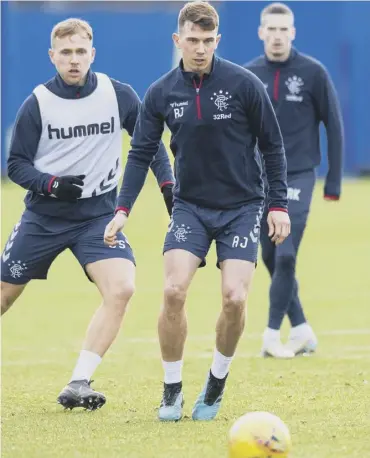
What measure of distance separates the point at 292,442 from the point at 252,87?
210 cm

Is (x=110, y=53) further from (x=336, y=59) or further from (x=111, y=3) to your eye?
(x=336, y=59)

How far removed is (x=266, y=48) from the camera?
10305 millimetres

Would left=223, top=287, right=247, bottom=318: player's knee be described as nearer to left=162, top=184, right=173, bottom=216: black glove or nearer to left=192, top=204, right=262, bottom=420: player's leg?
left=192, top=204, right=262, bottom=420: player's leg

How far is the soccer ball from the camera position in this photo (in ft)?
18.8

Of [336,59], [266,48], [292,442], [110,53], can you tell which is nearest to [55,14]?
[110,53]

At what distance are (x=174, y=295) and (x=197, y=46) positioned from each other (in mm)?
1424

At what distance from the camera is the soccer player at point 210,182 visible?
7176 millimetres

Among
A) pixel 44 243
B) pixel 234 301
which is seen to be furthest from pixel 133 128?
pixel 234 301

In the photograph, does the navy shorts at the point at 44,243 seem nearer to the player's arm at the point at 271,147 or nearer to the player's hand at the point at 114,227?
the player's hand at the point at 114,227

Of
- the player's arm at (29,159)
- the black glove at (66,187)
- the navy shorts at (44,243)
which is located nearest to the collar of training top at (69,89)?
the player's arm at (29,159)

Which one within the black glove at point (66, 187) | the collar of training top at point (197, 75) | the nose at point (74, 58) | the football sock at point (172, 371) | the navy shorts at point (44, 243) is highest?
the collar of training top at point (197, 75)

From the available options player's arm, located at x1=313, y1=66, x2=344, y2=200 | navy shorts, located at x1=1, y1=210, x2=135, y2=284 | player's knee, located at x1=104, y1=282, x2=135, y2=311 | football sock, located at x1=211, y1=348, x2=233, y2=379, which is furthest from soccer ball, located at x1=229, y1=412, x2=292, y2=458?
player's arm, located at x1=313, y1=66, x2=344, y2=200

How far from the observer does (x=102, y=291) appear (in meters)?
7.89

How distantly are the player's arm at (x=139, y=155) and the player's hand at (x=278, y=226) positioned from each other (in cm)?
81
